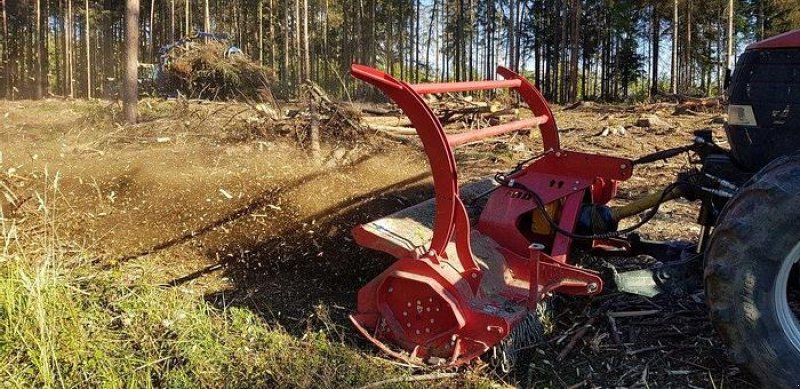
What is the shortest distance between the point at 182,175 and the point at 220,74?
715cm

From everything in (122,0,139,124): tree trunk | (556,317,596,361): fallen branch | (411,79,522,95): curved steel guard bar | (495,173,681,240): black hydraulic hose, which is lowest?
(556,317,596,361): fallen branch

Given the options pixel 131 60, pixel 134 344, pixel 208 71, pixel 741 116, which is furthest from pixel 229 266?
pixel 208 71

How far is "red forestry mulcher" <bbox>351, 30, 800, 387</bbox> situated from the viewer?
2713 mm

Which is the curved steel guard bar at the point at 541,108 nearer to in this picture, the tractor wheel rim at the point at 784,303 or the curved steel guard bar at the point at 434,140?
the curved steel guard bar at the point at 434,140

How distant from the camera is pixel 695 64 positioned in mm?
38156

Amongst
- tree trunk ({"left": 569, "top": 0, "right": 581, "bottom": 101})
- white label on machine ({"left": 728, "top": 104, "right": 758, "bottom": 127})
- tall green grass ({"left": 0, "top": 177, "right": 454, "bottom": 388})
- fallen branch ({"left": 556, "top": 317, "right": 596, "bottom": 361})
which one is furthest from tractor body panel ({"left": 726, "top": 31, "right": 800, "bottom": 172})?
tree trunk ({"left": 569, "top": 0, "right": 581, "bottom": 101})

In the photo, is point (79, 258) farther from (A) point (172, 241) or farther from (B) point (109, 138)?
(B) point (109, 138)

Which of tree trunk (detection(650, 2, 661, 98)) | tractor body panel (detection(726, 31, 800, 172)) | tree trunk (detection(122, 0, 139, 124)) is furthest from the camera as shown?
tree trunk (detection(650, 2, 661, 98))

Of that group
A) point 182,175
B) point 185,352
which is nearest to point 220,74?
point 182,175

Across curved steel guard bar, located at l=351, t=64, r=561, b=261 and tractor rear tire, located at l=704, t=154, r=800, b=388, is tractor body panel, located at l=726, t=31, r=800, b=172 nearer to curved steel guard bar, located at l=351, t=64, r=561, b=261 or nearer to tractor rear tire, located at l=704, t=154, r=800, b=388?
tractor rear tire, located at l=704, t=154, r=800, b=388

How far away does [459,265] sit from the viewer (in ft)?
11.1

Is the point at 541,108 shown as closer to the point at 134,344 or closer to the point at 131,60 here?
the point at 134,344

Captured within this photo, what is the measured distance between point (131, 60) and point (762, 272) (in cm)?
878

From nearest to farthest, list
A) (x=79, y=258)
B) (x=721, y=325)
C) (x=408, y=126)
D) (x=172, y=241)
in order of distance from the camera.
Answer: (x=721, y=325), (x=79, y=258), (x=172, y=241), (x=408, y=126)
